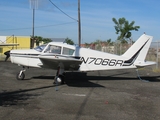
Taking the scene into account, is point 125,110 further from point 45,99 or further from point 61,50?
point 61,50

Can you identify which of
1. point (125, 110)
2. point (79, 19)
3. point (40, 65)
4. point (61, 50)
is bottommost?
point (125, 110)

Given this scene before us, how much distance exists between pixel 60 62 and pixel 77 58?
1.27 metres

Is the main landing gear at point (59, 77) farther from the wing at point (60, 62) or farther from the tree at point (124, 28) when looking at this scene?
the tree at point (124, 28)

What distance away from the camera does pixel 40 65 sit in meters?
11.7

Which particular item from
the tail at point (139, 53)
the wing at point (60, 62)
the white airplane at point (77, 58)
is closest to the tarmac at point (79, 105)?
the wing at point (60, 62)

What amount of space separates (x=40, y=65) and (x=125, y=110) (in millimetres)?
6250

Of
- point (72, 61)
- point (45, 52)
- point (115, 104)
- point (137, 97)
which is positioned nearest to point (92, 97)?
point (115, 104)

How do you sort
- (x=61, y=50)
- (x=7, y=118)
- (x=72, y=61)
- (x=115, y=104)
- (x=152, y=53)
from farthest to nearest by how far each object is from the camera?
1. (x=152, y=53)
2. (x=61, y=50)
3. (x=72, y=61)
4. (x=115, y=104)
5. (x=7, y=118)

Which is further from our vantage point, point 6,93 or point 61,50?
point 61,50

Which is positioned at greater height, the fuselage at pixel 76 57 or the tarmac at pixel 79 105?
the fuselage at pixel 76 57

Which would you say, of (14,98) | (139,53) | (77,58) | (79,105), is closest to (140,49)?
(139,53)

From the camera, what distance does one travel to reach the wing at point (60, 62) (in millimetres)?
10188

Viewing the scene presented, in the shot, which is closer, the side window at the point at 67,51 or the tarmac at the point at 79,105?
the tarmac at the point at 79,105

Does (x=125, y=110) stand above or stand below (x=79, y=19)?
below
